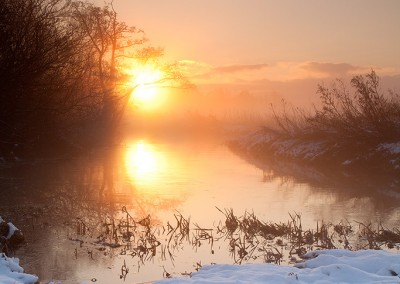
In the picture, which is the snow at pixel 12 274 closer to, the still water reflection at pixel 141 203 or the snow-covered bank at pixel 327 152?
the still water reflection at pixel 141 203

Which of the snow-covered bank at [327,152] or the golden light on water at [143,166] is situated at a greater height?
the snow-covered bank at [327,152]

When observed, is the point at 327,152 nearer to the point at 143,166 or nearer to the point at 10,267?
the point at 143,166

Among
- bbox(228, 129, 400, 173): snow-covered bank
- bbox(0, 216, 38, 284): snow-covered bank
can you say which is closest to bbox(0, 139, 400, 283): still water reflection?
bbox(0, 216, 38, 284): snow-covered bank

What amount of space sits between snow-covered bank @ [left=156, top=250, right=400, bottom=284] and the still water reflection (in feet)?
4.54

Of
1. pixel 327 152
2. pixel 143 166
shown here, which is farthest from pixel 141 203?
pixel 327 152

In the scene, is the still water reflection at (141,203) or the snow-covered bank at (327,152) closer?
the still water reflection at (141,203)

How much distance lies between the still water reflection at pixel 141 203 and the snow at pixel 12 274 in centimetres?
82

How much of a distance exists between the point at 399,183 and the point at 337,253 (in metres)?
13.8

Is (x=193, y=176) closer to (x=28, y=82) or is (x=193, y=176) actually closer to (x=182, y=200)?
(x=182, y=200)

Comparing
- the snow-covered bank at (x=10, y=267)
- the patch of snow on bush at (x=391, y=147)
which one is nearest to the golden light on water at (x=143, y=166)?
the snow-covered bank at (x=10, y=267)

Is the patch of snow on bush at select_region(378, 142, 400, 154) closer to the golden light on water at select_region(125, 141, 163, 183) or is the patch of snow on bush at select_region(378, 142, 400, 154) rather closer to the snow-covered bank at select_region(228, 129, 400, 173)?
the snow-covered bank at select_region(228, 129, 400, 173)

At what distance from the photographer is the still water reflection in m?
9.78

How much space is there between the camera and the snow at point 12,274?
7223 mm

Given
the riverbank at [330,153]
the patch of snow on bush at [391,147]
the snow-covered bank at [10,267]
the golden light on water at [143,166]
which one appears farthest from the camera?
the riverbank at [330,153]
